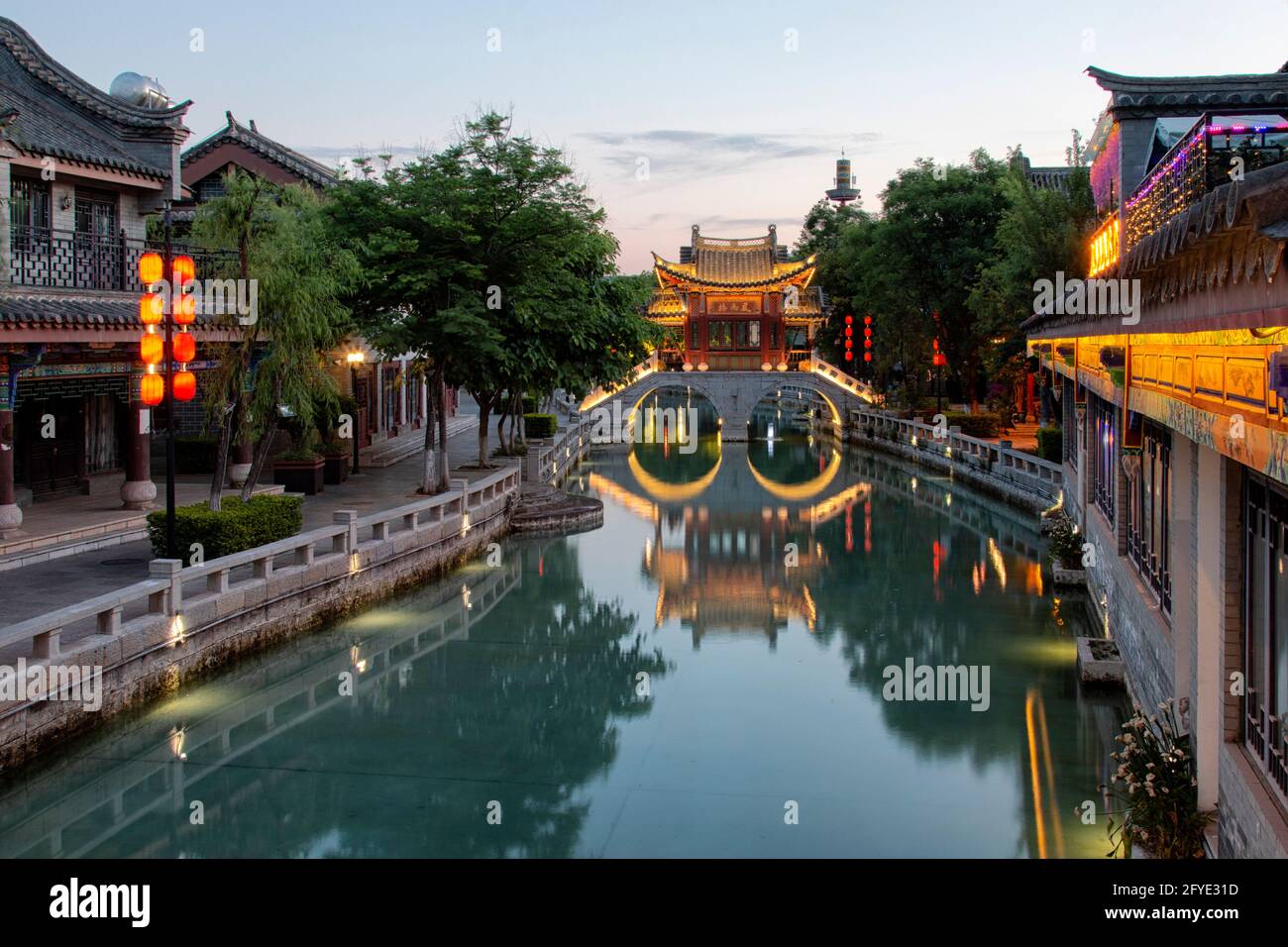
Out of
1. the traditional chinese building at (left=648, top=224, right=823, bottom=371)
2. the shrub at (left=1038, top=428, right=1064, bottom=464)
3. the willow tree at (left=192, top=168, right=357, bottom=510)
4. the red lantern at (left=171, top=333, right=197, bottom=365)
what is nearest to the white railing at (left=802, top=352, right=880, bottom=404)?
the traditional chinese building at (left=648, top=224, right=823, bottom=371)

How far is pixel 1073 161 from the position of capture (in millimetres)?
51344

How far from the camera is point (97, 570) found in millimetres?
17672

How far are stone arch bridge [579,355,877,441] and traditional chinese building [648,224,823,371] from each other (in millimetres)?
2087

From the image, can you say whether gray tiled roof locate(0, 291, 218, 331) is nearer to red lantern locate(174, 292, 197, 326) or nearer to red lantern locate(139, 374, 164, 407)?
red lantern locate(174, 292, 197, 326)

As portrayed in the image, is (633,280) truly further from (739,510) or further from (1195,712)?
(1195,712)

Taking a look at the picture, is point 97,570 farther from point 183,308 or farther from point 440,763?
point 440,763

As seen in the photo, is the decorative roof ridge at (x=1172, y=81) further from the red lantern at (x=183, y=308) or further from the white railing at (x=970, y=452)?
the red lantern at (x=183, y=308)

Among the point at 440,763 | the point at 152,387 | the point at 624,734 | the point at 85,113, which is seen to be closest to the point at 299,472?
Answer: the point at 85,113

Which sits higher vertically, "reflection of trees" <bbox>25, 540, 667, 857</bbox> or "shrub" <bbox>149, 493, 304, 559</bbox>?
"shrub" <bbox>149, 493, 304, 559</bbox>

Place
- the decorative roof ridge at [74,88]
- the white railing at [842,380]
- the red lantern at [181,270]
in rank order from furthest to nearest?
1. the white railing at [842,380]
2. the decorative roof ridge at [74,88]
3. the red lantern at [181,270]

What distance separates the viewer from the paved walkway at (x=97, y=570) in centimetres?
1539

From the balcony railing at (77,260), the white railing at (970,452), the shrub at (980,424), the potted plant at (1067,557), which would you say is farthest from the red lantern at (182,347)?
the shrub at (980,424)

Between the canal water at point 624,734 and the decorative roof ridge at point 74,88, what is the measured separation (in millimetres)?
10473

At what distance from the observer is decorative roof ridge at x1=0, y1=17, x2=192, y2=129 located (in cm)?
2380
